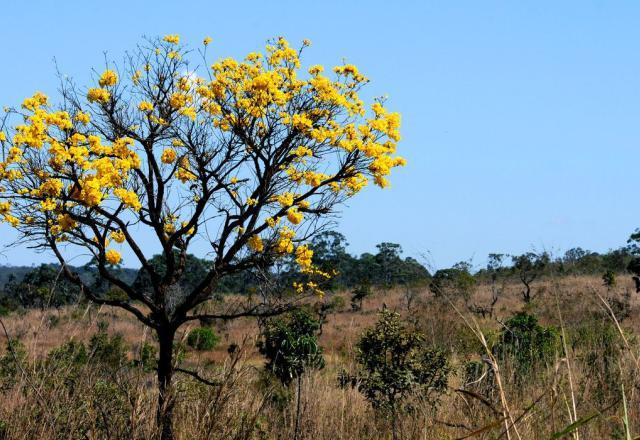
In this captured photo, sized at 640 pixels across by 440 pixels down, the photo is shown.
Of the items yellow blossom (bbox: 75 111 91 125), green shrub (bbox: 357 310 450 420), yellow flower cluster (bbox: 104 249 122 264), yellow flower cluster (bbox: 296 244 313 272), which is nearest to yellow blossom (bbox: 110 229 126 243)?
yellow flower cluster (bbox: 104 249 122 264)

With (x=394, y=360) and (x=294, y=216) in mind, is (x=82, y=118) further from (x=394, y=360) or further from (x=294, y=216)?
(x=394, y=360)

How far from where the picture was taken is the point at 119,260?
33.0 feet

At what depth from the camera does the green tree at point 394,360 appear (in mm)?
10961

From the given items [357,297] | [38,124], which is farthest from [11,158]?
[357,297]

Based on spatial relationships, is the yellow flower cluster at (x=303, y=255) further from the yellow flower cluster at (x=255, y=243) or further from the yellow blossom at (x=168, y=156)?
the yellow blossom at (x=168, y=156)

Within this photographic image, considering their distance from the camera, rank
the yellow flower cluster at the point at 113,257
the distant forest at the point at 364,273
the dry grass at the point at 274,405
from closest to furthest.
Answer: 1. the dry grass at the point at 274,405
2. the yellow flower cluster at the point at 113,257
3. the distant forest at the point at 364,273

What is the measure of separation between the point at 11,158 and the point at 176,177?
7.12ft

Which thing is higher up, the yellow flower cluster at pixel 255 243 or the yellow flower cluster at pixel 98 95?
the yellow flower cluster at pixel 98 95

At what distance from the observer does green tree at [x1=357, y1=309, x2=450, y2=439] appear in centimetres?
1096

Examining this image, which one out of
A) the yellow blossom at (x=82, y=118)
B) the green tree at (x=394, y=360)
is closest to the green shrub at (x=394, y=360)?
the green tree at (x=394, y=360)

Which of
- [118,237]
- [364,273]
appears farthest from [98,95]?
[364,273]

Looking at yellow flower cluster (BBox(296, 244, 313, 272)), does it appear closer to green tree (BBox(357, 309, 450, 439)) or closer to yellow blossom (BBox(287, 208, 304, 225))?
yellow blossom (BBox(287, 208, 304, 225))

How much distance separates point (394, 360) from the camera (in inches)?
448

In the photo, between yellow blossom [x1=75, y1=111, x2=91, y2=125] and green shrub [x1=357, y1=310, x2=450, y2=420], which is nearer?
yellow blossom [x1=75, y1=111, x2=91, y2=125]
